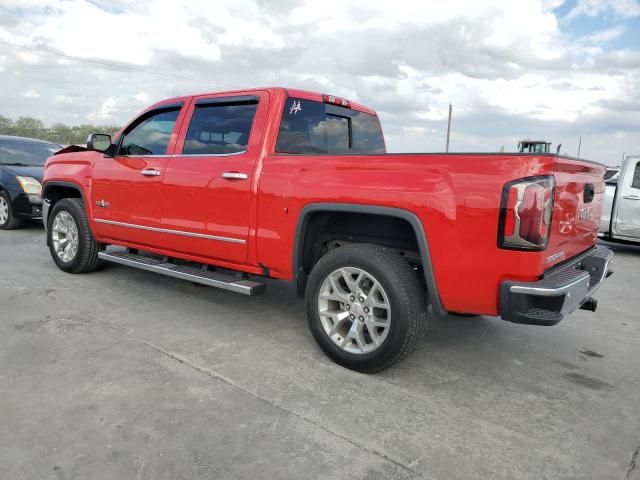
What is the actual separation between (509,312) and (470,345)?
130cm

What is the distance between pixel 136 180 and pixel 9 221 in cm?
521

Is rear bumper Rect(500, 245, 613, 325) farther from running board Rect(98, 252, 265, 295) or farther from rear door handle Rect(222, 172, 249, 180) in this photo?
rear door handle Rect(222, 172, 249, 180)

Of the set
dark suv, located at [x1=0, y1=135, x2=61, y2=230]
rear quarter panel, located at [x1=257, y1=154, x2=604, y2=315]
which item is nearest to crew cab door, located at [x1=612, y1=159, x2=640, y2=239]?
rear quarter panel, located at [x1=257, y1=154, x2=604, y2=315]

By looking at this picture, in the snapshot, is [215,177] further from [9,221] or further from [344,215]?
[9,221]

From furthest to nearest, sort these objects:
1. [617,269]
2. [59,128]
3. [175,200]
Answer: [59,128] < [617,269] < [175,200]

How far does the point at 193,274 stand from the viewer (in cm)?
410

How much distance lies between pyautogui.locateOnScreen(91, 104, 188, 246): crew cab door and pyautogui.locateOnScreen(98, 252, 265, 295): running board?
7.0 inches

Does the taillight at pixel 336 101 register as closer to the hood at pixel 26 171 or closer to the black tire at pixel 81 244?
the black tire at pixel 81 244

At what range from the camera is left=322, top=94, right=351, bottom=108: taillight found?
421 centimetres

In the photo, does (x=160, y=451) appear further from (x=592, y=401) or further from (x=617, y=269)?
(x=617, y=269)

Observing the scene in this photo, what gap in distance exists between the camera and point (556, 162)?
261 centimetres

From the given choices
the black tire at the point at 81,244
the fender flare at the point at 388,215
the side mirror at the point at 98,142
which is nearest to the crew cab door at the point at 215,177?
the fender flare at the point at 388,215

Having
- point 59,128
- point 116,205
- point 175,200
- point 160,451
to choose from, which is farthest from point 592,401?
point 59,128

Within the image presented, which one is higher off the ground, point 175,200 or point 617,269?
point 175,200
